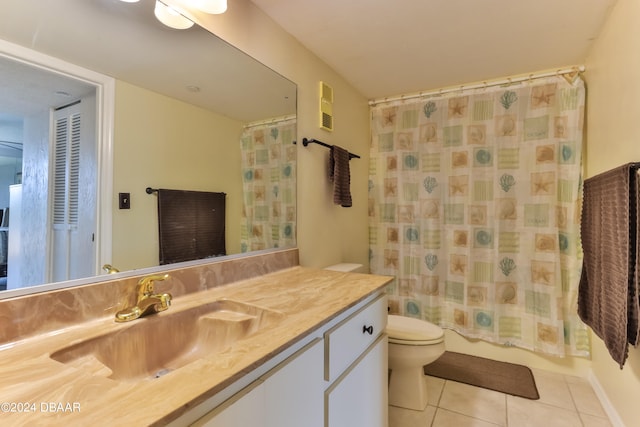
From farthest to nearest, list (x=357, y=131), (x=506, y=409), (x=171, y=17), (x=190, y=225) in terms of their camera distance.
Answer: (x=357, y=131) < (x=506, y=409) < (x=190, y=225) < (x=171, y=17)

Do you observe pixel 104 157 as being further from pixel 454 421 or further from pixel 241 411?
pixel 454 421

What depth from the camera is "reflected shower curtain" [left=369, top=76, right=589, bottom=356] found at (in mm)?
2074

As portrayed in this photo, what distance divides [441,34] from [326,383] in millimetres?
1823

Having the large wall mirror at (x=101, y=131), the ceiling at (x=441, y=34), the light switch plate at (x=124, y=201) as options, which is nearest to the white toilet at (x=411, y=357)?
the large wall mirror at (x=101, y=131)

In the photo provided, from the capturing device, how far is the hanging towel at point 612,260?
118 cm

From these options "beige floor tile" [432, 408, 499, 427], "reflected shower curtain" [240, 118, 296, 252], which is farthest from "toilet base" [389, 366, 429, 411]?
"reflected shower curtain" [240, 118, 296, 252]

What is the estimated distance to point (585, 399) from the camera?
1.85m

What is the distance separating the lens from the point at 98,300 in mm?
904

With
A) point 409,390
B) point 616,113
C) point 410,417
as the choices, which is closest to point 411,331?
point 409,390

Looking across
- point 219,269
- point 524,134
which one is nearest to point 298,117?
point 219,269

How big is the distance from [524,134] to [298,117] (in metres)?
1.60

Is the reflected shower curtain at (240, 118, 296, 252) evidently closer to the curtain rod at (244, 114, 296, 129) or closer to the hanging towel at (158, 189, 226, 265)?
the curtain rod at (244, 114, 296, 129)

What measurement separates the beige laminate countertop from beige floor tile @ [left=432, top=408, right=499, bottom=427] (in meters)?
1.20

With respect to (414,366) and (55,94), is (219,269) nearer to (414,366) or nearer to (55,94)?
(55,94)
